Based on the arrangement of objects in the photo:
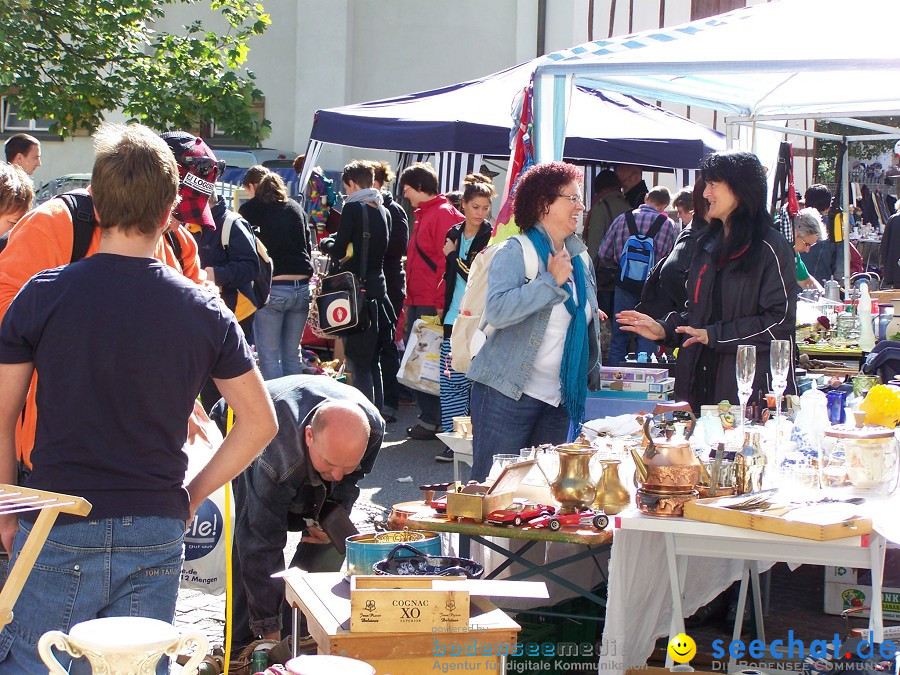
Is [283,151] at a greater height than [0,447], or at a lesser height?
greater

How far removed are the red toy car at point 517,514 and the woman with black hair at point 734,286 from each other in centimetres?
150

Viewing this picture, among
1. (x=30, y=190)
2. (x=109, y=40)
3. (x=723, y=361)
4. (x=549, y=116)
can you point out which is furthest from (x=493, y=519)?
(x=109, y=40)

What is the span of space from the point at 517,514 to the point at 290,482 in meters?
0.81

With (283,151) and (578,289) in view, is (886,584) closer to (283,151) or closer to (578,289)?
(578,289)

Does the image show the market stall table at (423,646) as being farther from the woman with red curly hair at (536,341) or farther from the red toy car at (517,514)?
the woman with red curly hair at (536,341)

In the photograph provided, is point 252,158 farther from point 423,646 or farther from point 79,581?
point 79,581

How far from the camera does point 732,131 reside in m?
8.50

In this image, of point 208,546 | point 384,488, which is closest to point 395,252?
point 384,488

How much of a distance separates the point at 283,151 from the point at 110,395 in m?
18.1

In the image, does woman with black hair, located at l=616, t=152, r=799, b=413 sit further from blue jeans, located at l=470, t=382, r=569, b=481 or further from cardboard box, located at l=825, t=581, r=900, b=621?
cardboard box, located at l=825, t=581, r=900, b=621

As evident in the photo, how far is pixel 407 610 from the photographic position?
2.80 meters

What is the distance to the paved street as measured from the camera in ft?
15.1

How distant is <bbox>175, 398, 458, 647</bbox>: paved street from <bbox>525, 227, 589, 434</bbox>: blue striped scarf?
1594 mm

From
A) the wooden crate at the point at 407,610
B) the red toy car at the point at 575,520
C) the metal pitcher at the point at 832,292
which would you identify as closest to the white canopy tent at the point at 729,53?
the metal pitcher at the point at 832,292
